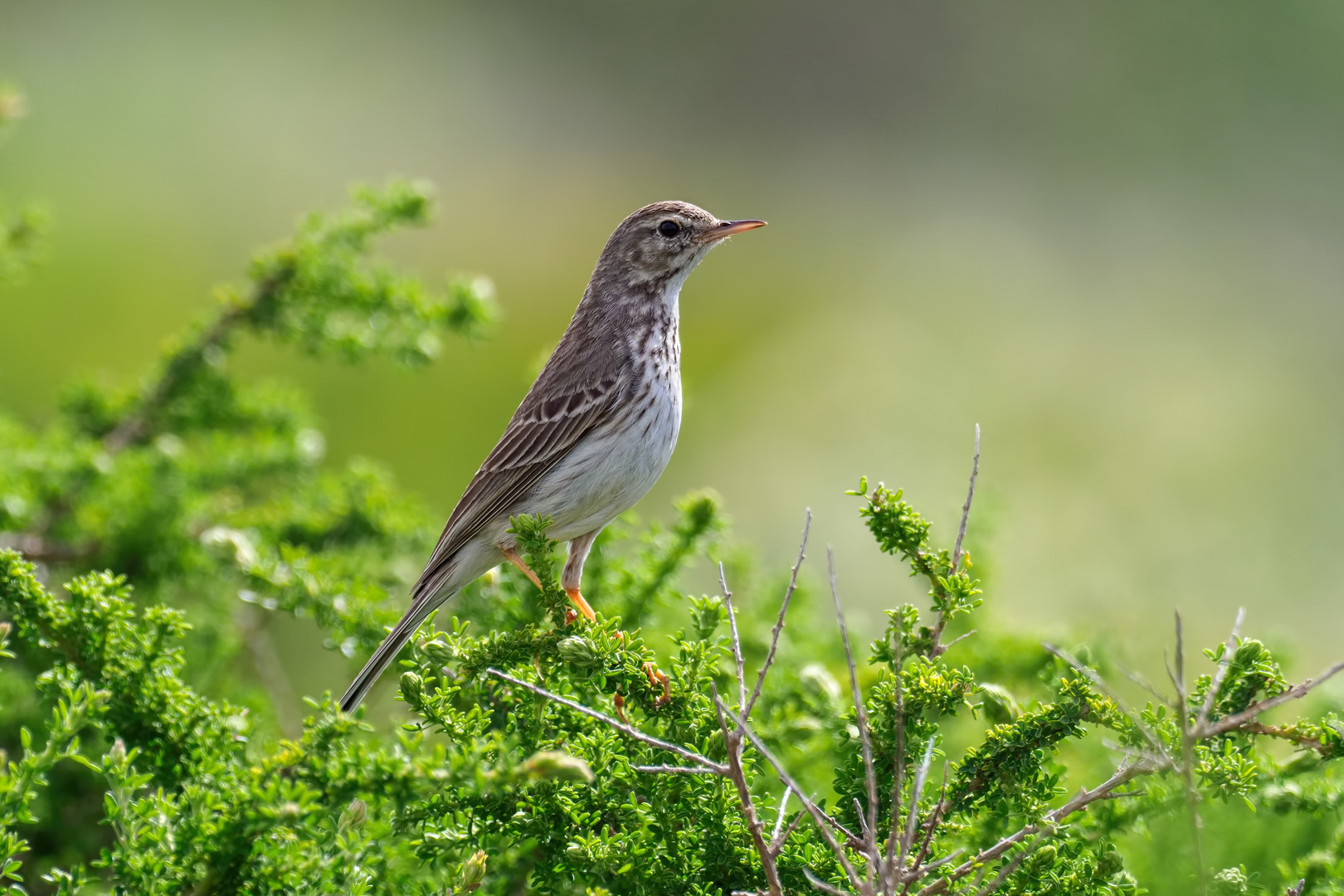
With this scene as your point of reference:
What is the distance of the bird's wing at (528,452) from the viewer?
3.78 m

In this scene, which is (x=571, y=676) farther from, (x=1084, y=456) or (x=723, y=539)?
(x=1084, y=456)

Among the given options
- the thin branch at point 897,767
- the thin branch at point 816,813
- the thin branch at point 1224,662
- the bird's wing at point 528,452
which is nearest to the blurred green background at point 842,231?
the bird's wing at point 528,452

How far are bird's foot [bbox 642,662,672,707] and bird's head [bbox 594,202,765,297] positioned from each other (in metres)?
1.87

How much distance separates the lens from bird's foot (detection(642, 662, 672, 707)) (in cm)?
250

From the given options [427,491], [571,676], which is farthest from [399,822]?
[427,491]

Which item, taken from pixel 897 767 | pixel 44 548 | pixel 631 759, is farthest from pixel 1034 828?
pixel 44 548

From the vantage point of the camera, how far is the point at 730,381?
1187 cm

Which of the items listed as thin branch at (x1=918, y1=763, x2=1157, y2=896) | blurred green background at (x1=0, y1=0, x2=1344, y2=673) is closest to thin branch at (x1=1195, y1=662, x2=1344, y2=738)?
thin branch at (x1=918, y1=763, x2=1157, y2=896)

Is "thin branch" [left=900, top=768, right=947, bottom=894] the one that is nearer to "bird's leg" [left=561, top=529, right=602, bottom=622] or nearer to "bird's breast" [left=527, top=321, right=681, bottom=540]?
"bird's breast" [left=527, top=321, right=681, bottom=540]

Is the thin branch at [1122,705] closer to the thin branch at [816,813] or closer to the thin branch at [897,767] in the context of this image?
the thin branch at [897,767]

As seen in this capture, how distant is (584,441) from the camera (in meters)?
3.80

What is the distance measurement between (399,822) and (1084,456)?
33.0 feet

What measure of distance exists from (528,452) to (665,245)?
100 centimetres

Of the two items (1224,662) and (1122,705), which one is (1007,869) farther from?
(1224,662)
